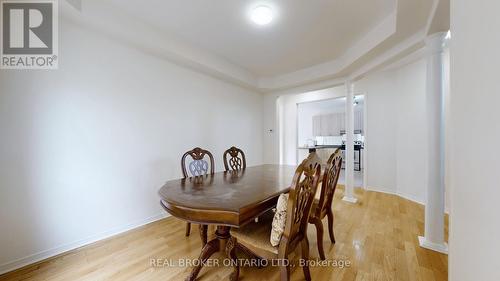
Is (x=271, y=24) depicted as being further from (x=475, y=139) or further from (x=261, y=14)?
(x=475, y=139)

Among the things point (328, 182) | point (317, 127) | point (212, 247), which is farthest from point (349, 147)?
point (317, 127)

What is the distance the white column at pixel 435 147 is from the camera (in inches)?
70.3

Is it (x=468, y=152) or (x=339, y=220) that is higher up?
(x=468, y=152)

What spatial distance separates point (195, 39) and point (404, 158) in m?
4.01

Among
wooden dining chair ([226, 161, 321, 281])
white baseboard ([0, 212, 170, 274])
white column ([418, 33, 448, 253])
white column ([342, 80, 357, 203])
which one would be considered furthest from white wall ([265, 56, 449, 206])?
white baseboard ([0, 212, 170, 274])

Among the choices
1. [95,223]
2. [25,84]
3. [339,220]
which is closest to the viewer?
[25,84]

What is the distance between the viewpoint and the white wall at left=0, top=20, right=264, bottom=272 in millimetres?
1581

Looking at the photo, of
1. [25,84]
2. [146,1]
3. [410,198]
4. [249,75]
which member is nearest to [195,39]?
[146,1]

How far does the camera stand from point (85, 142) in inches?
76.5

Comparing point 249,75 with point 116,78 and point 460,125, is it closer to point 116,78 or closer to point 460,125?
point 116,78

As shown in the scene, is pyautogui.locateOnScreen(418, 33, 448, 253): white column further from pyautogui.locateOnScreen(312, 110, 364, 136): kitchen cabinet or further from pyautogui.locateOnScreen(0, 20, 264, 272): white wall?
pyautogui.locateOnScreen(312, 110, 364, 136): kitchen cabinet

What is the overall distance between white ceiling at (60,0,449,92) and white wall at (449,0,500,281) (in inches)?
43.3

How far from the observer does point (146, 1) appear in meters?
1.81

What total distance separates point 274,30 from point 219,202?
216 centimetres
